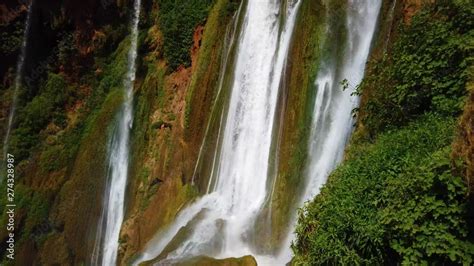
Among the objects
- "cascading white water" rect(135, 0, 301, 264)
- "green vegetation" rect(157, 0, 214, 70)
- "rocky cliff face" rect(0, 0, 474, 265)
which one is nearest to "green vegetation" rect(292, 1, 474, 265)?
"cascading white water" rect(135, 0, 301, 264)

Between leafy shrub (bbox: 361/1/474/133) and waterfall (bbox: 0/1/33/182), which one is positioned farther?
waterfall (bbox: 0/1/33/182)

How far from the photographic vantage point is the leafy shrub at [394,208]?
4730mm

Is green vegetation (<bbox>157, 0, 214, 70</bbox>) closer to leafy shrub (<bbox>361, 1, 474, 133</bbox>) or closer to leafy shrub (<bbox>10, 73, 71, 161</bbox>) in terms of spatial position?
leafy shrub (<bbox>10, 73, 71, 161</bbox>)

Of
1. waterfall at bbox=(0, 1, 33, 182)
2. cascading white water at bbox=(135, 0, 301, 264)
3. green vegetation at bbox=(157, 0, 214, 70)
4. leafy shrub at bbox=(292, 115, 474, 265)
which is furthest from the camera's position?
waterfall at bbox=(0, 1, 33, 182)

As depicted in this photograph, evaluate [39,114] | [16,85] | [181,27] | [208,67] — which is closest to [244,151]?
[208,67]

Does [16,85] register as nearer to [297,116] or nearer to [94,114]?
[94,114]

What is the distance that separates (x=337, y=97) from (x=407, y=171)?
3.93m

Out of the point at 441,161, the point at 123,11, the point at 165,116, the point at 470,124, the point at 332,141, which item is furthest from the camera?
the point at 123,11

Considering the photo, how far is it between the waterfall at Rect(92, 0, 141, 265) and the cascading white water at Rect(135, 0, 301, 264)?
14.4 ft

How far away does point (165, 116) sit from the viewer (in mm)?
15461

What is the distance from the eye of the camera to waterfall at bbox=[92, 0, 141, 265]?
15.6 metres

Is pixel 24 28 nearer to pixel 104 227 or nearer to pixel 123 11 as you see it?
pixel 123 11

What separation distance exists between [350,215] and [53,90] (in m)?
15.6

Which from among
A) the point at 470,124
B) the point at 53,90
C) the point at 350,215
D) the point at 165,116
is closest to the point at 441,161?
the point at 470,124
